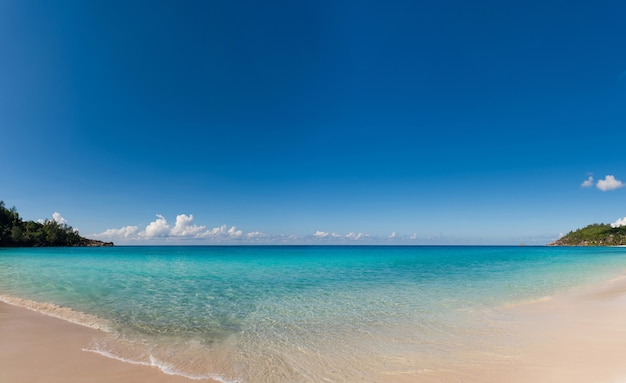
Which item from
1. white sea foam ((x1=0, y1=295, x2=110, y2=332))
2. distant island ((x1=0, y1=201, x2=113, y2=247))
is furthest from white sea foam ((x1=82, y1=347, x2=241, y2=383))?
distant island ((x1=0, y1=201, x2=113, y2=247))

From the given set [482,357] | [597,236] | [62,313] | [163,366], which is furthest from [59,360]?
[597,236]

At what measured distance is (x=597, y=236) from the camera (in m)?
146

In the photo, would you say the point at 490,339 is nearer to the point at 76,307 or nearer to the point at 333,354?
the point at 333,354

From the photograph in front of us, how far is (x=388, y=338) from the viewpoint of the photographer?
691 centimetres

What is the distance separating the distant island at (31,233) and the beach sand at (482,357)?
4357 inches

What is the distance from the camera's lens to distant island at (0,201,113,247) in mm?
86275

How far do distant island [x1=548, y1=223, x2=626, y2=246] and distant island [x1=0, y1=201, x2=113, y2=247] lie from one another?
22743 cm

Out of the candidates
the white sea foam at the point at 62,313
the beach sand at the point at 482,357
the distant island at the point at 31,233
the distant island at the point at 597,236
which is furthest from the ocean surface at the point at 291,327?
the distant island at the point at 597,236

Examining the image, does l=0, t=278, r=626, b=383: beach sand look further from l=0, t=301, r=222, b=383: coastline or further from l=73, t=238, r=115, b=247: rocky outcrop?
l=73, t=238, r=115, b=247: rocky outcrop

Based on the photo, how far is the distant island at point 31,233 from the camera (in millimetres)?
86275

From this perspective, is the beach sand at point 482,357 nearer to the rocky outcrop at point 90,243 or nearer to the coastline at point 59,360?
the coastline at point 59,360

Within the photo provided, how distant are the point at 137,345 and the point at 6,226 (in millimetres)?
116578

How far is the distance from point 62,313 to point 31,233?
389ft

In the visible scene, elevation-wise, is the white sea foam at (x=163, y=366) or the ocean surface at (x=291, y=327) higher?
the white sea foam at (x=163, y=366)
